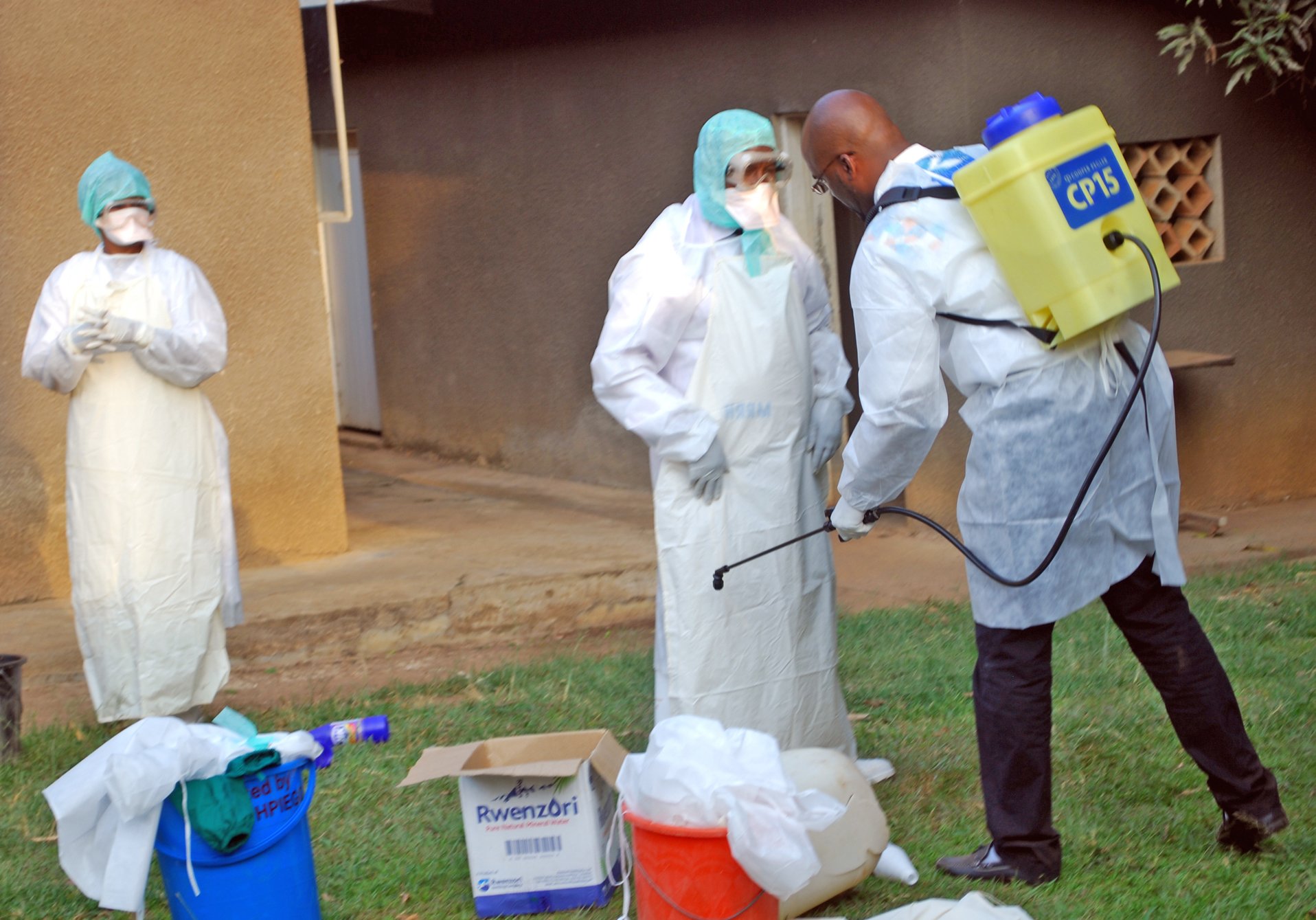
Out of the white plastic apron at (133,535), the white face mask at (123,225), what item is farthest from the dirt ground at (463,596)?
the white face mask at (123,225)

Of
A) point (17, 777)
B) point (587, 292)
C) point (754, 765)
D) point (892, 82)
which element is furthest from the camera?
point (587, 292)

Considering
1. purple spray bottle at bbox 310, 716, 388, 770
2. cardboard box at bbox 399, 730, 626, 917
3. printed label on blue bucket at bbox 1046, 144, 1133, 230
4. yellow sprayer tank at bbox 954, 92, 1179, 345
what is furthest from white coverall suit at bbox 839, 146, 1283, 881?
purple spray bottle at bbox 310, 716, 388, 770

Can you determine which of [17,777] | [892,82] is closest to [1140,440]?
[17,777]

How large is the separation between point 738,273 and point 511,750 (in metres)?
1.31

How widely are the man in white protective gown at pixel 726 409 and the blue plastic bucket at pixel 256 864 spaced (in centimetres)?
103

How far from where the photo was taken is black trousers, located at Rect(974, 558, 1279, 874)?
3.01m

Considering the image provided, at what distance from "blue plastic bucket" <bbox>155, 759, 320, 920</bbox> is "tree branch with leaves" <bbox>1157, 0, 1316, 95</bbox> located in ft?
15.5

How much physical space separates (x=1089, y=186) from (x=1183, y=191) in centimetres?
448

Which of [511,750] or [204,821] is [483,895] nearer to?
[511,750]

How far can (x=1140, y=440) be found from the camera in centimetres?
301

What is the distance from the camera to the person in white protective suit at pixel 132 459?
14.0 feet

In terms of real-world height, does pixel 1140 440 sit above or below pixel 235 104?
below

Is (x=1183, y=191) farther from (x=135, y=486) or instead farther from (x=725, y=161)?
(x=135, y=486)

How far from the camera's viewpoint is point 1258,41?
5.88 metres
